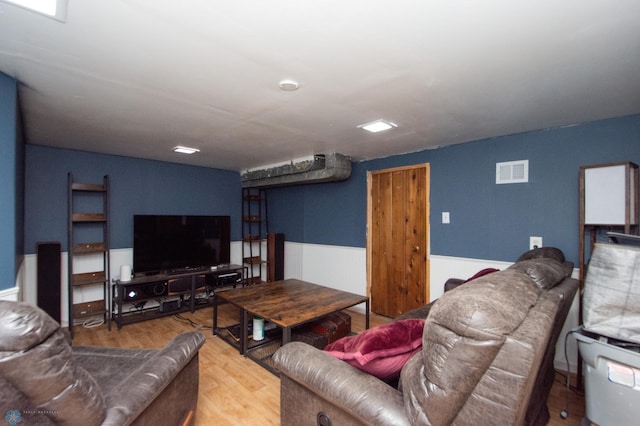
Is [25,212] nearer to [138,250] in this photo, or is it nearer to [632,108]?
[138,250]

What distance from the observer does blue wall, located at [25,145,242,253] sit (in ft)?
11.6

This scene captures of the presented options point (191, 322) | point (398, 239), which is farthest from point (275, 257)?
point (398, 239)

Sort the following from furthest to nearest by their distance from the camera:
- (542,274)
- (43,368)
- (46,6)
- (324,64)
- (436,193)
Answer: (436,193) < (324,64) < (542,274) < (46,6) < (43,368)

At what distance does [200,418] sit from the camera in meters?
2.00

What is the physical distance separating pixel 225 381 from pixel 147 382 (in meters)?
1.29

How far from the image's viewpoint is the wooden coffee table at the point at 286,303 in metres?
2.52

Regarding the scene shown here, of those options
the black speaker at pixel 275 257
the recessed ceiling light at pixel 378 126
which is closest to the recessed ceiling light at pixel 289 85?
the recessed ceiling light at pixel 378 126

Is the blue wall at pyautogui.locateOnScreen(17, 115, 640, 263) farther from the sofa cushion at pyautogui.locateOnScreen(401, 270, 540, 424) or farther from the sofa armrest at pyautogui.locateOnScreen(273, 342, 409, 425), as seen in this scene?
the sofa armrest at pyautogui.locateOnScreen(273, 342, 409, 425)

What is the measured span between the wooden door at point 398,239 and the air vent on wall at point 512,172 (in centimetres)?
80

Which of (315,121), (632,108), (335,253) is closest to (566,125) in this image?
(632,108)

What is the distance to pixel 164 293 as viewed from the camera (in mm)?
4008

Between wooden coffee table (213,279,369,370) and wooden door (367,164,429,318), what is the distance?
100 cm

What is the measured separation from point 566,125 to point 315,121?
2.27 metres

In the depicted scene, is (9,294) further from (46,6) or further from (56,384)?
(46,6)
